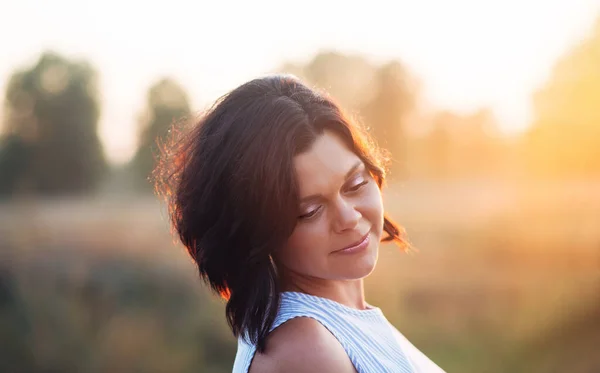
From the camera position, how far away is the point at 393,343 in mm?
1512

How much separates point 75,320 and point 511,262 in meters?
3.75

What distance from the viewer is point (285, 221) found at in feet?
4.17

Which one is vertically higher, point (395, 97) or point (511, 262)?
point (395, 97)

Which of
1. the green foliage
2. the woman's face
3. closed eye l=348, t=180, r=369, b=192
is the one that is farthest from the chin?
the green foliage

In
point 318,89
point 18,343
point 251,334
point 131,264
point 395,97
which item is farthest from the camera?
point 395,97

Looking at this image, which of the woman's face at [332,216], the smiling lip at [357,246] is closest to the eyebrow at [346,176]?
the woman's face at [332,216]

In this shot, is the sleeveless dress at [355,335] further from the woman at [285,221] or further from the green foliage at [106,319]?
the green foliage at [106,319]

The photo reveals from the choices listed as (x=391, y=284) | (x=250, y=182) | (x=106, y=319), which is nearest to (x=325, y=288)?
(x=250, y=182)

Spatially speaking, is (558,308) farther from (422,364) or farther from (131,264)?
(422,364)

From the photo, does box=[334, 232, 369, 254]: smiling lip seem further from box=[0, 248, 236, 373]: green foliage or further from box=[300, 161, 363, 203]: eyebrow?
box=[0, 248, 236, 373]: green foliage

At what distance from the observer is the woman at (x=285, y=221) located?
1.25 m

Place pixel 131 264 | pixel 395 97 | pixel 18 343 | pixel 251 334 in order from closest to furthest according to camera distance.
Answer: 1. pixel 251 334
2. pixel 18 343
3. pixel 131 264
4. pixel 395 97

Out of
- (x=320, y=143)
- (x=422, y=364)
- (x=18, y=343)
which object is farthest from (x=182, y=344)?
(x=320, y=143)

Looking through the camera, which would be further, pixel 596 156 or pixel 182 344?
pixel 596 156
